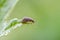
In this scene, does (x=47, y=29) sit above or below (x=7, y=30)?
above

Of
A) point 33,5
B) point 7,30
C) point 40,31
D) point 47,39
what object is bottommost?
point 7,30

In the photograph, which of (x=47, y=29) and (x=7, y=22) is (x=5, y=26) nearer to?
(x=7, y=22)

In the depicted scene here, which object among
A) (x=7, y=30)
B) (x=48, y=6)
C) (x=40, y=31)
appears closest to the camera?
(x=7, y=30)

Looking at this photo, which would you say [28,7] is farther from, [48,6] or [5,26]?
[5,26]

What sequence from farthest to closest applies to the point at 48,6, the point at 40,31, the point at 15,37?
the point at 48,6 < the point at 40,31 < the point at 15,37

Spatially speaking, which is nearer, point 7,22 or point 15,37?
point 7,22

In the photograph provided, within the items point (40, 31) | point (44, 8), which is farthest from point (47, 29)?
point (44, 8)
